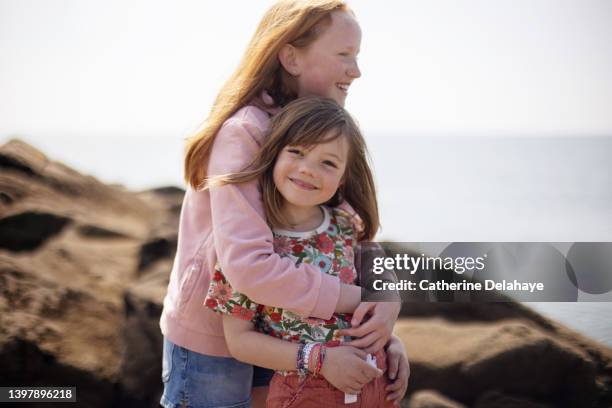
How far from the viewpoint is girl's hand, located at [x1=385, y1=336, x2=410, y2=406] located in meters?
1.74

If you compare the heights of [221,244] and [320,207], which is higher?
[320,207]

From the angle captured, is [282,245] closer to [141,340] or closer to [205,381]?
[205,381]

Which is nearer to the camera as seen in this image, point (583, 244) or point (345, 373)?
point (345, 373)

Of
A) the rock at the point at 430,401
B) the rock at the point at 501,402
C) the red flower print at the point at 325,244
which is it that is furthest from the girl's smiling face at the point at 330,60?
the rock at the point at 501,402

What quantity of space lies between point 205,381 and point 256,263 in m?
0.45

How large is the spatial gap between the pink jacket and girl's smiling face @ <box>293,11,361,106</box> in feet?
0.57

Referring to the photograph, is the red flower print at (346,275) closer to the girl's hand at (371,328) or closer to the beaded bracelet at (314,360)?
the girl's hand at (371,328)

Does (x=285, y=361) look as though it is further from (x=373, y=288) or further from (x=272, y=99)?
(x=272, y=99)

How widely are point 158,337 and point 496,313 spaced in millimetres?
1478

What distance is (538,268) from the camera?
7.55ft

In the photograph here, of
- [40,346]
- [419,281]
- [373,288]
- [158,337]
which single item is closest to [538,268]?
[419,281]

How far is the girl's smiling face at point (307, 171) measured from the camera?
1.67 meters

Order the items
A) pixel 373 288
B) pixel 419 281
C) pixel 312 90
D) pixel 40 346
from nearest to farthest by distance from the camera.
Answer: pixel 373 288, pixel 312 90, pixel 419 281, pixel 40 346

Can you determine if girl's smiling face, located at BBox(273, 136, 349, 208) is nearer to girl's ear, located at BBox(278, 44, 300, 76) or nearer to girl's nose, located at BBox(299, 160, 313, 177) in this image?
girl's nose, located at BBox(299, 160, 313, 177)
